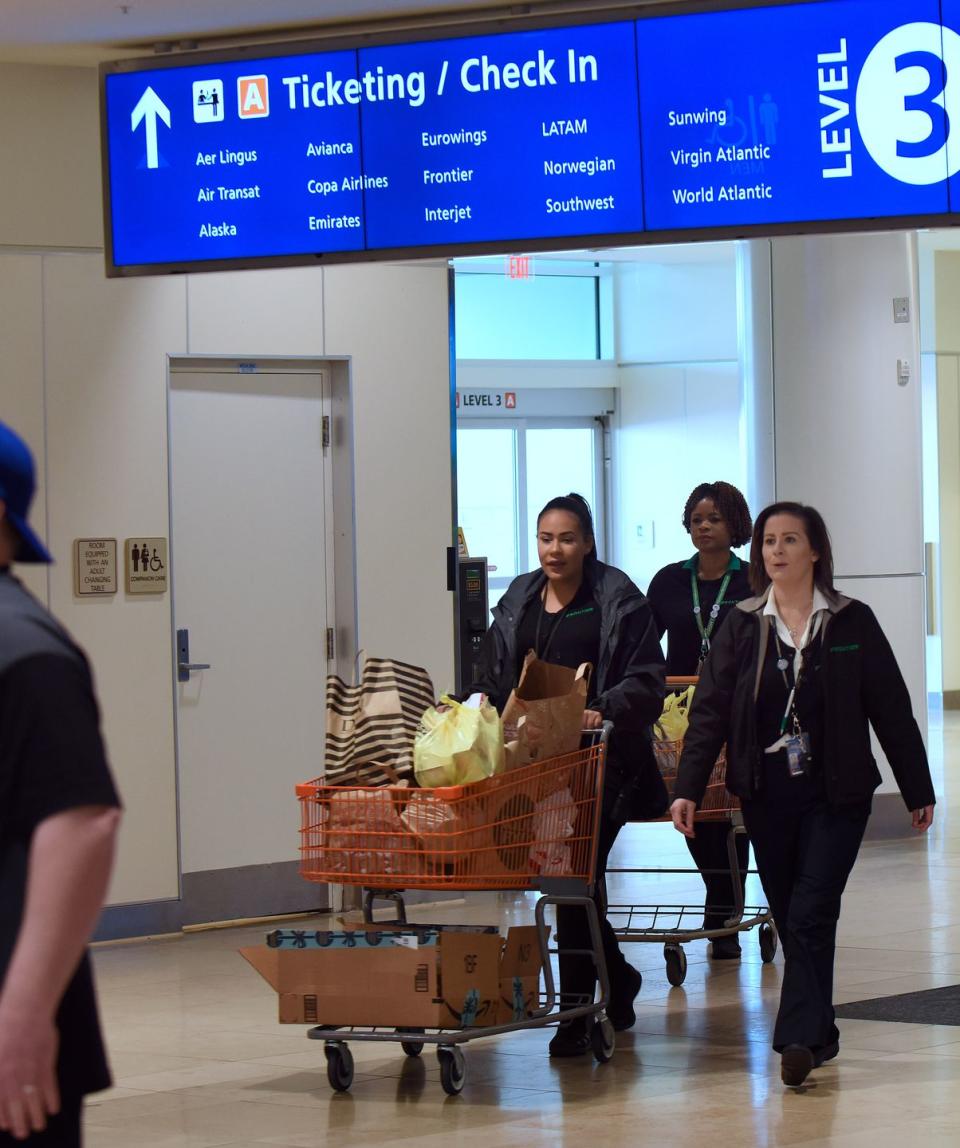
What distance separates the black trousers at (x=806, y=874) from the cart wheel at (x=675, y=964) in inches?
62.0

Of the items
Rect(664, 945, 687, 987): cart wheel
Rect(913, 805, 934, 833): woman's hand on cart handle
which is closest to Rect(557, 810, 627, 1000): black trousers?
Rect(913, 805, 934, 833): woman's hand on cart handle

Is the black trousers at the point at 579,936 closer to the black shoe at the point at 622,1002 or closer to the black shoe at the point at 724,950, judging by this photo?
the black shoe at the point at 622,1002

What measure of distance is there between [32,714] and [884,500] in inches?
360

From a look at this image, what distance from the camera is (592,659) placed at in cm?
633

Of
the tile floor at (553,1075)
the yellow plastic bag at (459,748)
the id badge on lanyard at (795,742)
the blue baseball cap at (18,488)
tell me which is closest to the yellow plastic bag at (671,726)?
the tile floor at (553,1075)

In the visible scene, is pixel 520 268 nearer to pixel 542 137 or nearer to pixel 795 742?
pixel 542 137

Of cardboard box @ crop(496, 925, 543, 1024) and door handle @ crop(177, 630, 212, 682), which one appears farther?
door handle @ crop(177, 630, 212, 682)

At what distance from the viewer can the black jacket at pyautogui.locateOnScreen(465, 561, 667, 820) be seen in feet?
20.1

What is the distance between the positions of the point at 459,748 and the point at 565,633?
38.4 inches

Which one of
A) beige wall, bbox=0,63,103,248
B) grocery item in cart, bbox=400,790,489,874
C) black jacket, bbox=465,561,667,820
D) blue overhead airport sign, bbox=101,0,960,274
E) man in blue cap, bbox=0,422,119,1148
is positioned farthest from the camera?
beige wall, bbox=0,63,103,248

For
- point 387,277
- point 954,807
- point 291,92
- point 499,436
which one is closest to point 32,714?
Answer: point 291,92

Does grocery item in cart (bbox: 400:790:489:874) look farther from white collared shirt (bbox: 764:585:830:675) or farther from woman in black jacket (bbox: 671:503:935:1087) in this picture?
white collared shirt (bbox: 764:585:830:675)

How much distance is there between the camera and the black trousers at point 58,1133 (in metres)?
2.48

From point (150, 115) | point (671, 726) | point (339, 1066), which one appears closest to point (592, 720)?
point (339, 1066)
